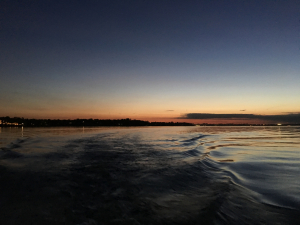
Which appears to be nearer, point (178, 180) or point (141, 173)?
point (178, 180)

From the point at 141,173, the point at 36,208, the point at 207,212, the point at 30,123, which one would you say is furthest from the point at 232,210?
the point at 30,123

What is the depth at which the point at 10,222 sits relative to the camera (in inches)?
149

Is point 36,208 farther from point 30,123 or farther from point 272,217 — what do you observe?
point 30,123

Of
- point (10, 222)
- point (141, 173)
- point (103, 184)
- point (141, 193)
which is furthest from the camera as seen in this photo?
point (141, 173)

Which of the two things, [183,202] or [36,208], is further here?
[183,202]

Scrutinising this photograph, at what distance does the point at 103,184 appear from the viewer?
6355 millimetres

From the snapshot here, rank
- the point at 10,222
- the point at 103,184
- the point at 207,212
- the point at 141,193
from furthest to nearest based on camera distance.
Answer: the point at 103,184 → the point at 141,193 → the point at 207,212 → the point at 10,222

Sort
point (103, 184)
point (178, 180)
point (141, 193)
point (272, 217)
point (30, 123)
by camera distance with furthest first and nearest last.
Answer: point (30, 123), point (178, 180), point (103, 184), point (141, 193), point (272, 217)

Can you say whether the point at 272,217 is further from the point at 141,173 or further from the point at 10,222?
the point at 10,222

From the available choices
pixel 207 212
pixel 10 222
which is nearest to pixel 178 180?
pixel 207 212

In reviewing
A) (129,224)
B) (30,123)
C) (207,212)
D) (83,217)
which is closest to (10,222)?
(83,217)

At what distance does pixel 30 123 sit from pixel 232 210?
625ft

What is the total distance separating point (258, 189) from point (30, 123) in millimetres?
190243

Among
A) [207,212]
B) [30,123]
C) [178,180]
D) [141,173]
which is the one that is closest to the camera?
[207,212]
